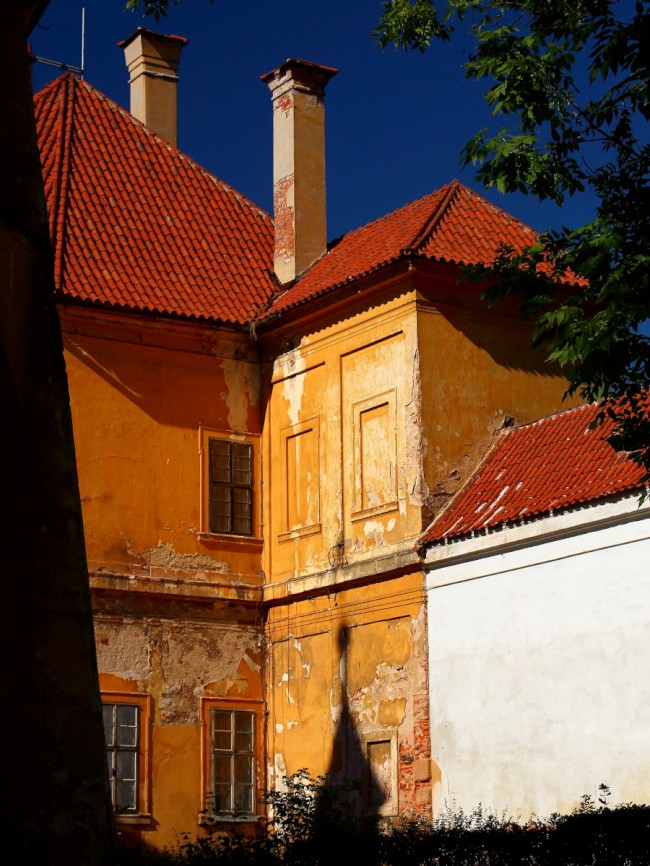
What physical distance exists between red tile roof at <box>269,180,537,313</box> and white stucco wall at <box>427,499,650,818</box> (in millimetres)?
4204

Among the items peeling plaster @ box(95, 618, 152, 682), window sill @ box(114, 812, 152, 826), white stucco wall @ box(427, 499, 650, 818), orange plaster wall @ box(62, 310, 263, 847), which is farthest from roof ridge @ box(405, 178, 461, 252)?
window sill @ box(114, 812, 152, 826)

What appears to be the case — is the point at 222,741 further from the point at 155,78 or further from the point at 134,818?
the point at 155,78

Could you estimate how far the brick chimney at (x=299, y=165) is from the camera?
22.8 metres

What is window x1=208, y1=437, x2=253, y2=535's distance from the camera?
70.2 ft

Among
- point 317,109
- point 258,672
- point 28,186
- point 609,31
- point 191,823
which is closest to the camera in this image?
point 28,186

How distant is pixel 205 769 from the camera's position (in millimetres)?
20109

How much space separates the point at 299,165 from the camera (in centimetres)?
2278

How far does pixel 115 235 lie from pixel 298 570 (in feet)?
18.1

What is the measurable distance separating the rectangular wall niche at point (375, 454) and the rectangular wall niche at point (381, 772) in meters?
2.90

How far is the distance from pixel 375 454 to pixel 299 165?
17.0 feet

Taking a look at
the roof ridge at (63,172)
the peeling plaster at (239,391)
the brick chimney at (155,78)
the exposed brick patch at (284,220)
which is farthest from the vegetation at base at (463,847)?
the brick chimney at (155,78)

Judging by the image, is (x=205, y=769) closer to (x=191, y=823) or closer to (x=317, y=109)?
(x=191, y=823)

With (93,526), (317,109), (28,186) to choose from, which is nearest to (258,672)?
(93,526)

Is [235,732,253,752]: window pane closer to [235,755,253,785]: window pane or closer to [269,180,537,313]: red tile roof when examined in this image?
[235,755,253,785]: window pane
